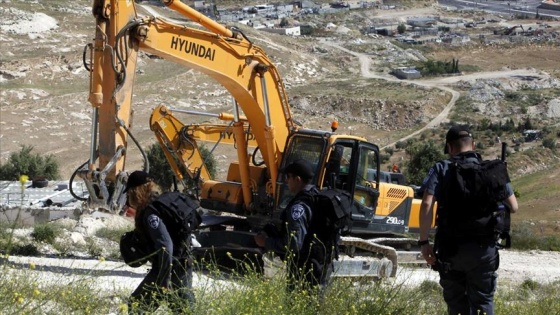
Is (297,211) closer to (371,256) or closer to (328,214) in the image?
(328,214)

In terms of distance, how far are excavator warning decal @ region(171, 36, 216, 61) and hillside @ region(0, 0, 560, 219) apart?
21.2 metres

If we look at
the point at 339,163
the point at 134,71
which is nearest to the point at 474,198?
the point at 134,71

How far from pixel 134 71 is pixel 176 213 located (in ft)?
20.5

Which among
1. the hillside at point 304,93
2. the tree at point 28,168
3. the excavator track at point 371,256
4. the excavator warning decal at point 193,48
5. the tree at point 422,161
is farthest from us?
the hillside at point 304,93

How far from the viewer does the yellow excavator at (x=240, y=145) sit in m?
12.9

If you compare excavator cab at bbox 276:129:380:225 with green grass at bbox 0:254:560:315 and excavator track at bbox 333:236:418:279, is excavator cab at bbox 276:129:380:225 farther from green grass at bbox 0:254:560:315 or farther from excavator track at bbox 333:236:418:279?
green grass at bbox 0:254:560:315

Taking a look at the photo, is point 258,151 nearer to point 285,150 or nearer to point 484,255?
point 285,150

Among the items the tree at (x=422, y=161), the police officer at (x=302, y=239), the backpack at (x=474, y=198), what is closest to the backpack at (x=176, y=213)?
the police officer at (x=302, y=239)

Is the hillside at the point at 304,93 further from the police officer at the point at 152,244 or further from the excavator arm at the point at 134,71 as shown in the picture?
the police officer at the point at 152,244

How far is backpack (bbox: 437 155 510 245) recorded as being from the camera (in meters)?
7.33

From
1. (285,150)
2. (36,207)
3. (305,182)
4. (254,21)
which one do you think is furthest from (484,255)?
(254,21)

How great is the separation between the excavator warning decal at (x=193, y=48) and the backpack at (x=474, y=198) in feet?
23.6

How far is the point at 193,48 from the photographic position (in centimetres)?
1416

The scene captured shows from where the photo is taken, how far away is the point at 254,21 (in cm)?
10331
